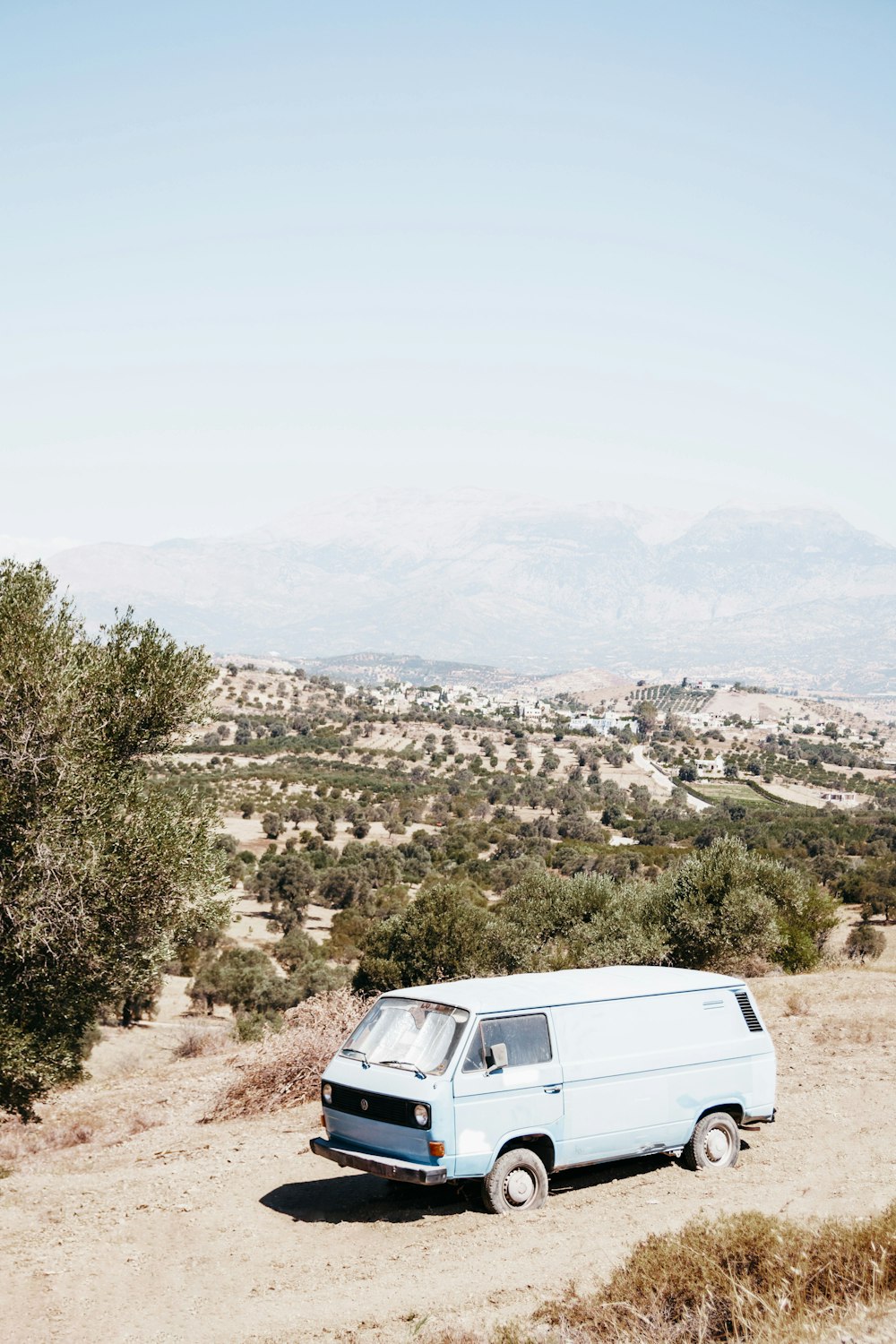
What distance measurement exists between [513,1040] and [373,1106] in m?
1.52

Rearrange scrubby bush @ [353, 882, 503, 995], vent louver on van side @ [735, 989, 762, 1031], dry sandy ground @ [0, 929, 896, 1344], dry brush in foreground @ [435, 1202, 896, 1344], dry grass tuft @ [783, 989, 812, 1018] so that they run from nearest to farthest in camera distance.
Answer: dry brush in foreground @ [435, 1202, 896, 1344], dry sandy ground @ [0, 929, 896, 1344], vent louver on van side @ [735, 989, 762, 1031], dry grass tuft @ [783, 989, 812, 1018], scrubby bush @ [353, 882, 503, 995]

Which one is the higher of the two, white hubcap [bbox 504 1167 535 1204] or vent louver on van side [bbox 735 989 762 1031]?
vent louver on van side [bbox 735 989 762 1031]

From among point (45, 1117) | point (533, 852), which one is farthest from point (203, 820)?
point (533, 852)

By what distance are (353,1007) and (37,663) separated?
8.02 m

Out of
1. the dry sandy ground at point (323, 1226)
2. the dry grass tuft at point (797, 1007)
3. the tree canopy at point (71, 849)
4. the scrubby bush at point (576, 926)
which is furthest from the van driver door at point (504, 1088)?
the scrubby bush at point (576, 926)

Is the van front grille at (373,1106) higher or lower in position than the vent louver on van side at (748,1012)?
lower

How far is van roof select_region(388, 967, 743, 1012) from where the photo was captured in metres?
10.5

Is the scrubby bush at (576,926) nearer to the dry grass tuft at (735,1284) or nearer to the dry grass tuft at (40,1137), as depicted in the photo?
the dry grass tuft at (40,1137)

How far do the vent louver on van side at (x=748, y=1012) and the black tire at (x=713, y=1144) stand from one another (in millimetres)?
1016

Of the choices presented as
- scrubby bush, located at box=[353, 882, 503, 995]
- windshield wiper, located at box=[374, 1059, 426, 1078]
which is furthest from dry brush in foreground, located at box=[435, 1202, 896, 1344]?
scrubby bush, located at box=[353, 882, 503, 995]

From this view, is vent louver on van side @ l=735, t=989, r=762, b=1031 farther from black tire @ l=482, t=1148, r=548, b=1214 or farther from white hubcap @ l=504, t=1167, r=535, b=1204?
Result: white hubcap @ l=504, t=1167, r=535, b=1204

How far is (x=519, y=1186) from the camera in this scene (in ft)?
33.7

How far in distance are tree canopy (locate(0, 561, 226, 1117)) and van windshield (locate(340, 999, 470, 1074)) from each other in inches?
210

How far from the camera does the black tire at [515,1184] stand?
10.0 m
